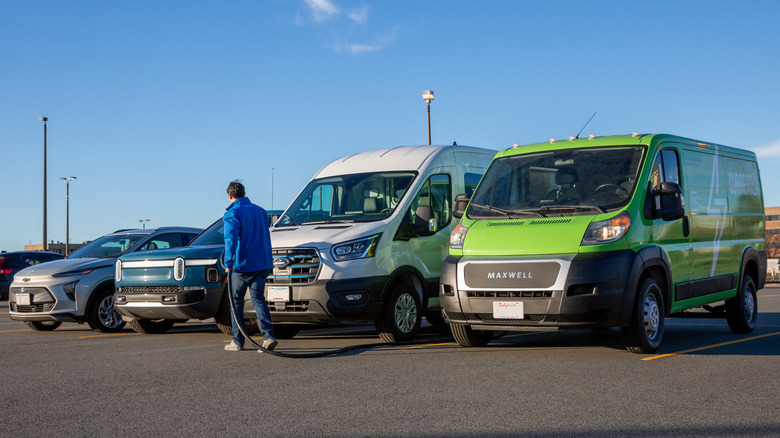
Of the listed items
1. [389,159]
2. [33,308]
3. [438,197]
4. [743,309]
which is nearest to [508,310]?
[438,197]

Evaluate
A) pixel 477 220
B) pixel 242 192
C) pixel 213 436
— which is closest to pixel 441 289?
pixel 477 220

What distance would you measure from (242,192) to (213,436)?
493 centimetres

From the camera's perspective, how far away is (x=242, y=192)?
993 cm

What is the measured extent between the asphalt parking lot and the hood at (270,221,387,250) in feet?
4.06

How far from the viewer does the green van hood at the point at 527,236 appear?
28.2 feet

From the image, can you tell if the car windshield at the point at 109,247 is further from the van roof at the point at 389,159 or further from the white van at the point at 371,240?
the van roof at the point at 389,159

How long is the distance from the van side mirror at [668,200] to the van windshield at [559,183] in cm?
33

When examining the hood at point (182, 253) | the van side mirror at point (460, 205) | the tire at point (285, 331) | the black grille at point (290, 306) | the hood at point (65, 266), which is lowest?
the tire at point (285, 331)

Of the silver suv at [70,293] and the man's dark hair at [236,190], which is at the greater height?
the man's dark hair at [236,190]

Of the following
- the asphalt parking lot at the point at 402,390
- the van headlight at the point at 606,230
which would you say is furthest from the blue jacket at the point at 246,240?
the van headlight at the point at 606,230

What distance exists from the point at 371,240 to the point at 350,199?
1.25 m

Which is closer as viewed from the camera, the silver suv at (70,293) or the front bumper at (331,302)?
the front bumper at (331,302)

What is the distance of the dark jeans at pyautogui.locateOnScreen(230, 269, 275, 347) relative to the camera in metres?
9.59

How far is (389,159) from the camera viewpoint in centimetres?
1172
